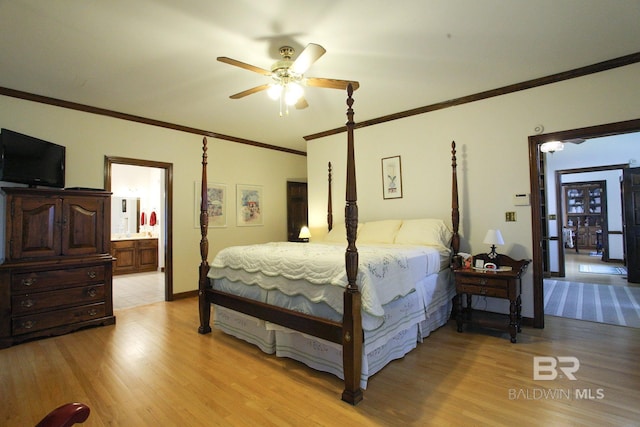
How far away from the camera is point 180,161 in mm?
4824

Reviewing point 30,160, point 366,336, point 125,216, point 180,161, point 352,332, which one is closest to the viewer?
point 352,332

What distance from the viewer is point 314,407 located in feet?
6.46

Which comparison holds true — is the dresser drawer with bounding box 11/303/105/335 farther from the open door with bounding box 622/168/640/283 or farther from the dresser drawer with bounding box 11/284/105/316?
the open door with bounding box 622/168/640/283

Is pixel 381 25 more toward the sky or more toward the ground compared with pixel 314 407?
more toward the sky

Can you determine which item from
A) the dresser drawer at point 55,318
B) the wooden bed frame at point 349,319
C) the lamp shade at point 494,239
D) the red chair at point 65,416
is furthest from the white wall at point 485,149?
the dresser drawer at point 55,318

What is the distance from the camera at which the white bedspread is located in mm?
2182

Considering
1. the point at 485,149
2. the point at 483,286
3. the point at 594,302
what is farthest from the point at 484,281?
the point at 594,302

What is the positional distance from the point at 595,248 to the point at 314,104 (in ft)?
32.7

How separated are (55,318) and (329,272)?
3.07 metres

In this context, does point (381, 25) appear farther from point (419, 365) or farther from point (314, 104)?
point (419, 365)

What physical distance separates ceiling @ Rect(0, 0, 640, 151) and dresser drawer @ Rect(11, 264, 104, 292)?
198 cm

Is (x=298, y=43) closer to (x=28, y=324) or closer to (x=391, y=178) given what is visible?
(x=391, y=178)

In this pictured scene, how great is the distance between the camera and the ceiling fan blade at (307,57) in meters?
2.19

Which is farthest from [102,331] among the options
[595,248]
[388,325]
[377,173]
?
[595,248]
